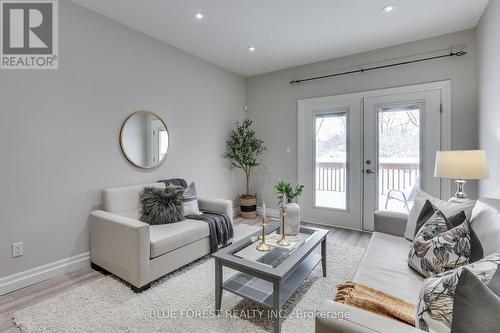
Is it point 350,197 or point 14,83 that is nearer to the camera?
point 14,83

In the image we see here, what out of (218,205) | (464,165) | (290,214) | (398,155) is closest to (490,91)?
(464,165)

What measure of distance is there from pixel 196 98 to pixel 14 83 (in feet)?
6.94

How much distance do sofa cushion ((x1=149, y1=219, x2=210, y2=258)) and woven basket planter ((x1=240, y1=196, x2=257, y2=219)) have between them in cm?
169

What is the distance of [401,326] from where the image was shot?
2.80 feet

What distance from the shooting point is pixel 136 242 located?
6.61 feet

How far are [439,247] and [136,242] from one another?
84.5 inches

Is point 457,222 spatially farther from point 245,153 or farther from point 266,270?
point 245,153

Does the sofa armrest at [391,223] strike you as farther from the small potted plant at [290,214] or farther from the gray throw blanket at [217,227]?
the gray throw blanket at [217,227]

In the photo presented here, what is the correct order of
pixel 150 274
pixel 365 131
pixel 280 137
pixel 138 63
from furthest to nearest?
pixel 280 137
pixel 365 131
pixel 138 63
pixel 150 274

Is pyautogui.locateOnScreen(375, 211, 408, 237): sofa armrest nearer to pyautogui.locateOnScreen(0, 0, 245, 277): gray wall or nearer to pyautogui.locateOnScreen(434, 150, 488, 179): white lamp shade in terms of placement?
pyautogui.locateOnScreen(434, 150, 488, 179): white lamp shade

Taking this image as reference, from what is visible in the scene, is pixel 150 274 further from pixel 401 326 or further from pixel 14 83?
pixel 14 83

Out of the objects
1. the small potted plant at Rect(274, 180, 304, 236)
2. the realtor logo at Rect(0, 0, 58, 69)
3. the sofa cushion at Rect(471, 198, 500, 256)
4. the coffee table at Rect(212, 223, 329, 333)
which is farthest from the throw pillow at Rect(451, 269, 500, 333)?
the realtor logo at Rect(0, 0, 58, 69)

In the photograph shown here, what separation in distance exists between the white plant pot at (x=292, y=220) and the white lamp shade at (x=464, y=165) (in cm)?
142

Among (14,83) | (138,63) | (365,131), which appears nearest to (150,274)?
(14,83)
